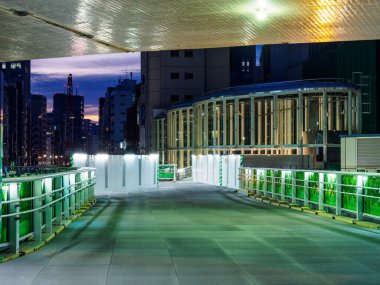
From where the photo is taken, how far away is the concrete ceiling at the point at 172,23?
17.0m

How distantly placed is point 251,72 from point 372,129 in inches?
3269

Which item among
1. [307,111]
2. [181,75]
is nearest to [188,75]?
[181,75]

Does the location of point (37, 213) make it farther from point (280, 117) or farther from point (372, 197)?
point (280, 117)

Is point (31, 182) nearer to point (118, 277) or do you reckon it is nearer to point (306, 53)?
point (118, 277)

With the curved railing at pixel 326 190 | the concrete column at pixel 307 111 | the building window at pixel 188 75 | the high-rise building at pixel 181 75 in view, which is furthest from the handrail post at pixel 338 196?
the building window at pixel 188 75

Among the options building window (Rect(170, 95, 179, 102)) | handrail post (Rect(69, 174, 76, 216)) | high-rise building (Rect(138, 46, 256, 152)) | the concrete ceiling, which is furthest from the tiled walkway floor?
high-rise building (Rect(138, 46, 256, 152))

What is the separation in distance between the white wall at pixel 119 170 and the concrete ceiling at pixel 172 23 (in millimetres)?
10365

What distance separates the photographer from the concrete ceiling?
17.0 m

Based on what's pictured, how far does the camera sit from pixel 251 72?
490 feet

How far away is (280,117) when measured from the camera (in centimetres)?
6197

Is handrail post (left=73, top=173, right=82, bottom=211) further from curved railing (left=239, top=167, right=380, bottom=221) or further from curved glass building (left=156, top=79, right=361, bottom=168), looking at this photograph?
curved glass building (left=156, top=79, right=361, bottom=168)

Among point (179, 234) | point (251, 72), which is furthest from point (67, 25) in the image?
point (251, 72)

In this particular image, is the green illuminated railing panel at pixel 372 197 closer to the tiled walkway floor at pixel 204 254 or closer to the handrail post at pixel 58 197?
the tiled walkway floor at pixel 204 254

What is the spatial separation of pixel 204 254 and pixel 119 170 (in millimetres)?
25760
